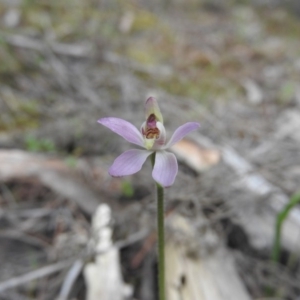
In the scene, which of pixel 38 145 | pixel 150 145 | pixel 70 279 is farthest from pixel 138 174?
pixel 150 145

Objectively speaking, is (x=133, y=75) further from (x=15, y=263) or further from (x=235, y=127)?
(x=15, y=263)

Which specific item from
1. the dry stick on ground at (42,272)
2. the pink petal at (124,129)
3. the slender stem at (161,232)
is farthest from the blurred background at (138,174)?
the pink petal at (124,129)

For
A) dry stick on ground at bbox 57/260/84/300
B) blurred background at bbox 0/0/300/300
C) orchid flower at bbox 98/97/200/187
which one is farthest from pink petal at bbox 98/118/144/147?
dry stick on ground at bbox 57/260/84/300

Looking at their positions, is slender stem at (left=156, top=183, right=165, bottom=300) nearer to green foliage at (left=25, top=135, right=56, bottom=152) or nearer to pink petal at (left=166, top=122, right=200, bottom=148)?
pink petal at (left=166, top=122, right=200, bottom=148)

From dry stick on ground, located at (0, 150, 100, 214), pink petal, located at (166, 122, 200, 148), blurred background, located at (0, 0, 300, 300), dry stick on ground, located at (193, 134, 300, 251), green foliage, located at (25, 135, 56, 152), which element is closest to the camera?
pink petal, located at (166, 122, 200, 148)

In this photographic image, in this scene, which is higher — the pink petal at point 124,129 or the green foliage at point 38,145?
the green foliage at point 38,145

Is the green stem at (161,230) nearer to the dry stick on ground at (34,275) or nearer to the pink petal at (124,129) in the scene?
the pink petal at (124,129)

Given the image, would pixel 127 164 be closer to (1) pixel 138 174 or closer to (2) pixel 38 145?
(1) pixel 138 174

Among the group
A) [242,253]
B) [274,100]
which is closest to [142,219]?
[242,253]
